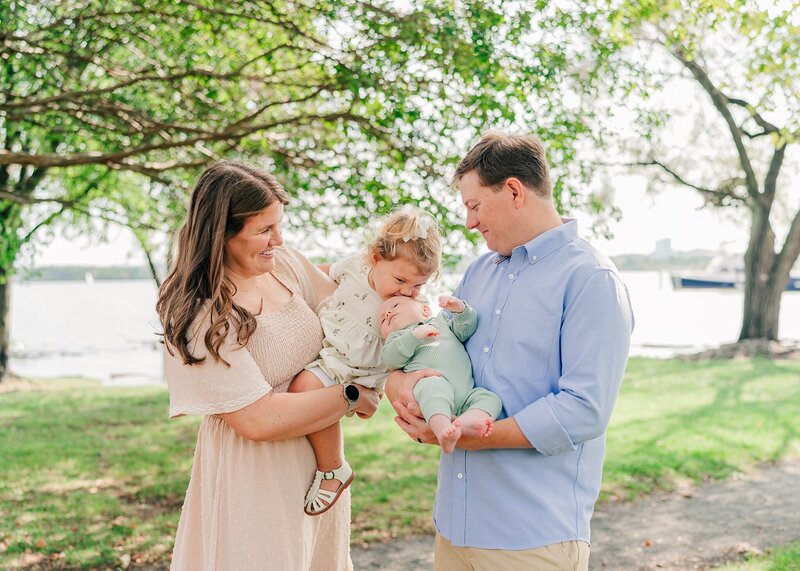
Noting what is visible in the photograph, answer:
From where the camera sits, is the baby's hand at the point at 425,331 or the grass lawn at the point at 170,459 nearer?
the baby's hand at the point at 425,331

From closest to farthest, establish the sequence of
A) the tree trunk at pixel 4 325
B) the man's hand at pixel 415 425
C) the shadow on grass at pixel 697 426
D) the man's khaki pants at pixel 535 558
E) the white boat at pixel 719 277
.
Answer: the man's khaki pants at pixel 535 558, the man's hand at pixel 415 425, the shadow on grass at pixel 697 426, the tree trunk at pixel 4 325, the white boat at pixel 719 277

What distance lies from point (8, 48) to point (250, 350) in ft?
15.5

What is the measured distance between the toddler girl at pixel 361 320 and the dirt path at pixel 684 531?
288 cm

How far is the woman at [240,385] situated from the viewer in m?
2.62

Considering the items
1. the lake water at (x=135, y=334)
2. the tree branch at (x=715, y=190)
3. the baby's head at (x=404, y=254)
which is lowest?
the lake water at (x=135, y=334)

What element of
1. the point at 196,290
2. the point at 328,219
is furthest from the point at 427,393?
the point at 328,219

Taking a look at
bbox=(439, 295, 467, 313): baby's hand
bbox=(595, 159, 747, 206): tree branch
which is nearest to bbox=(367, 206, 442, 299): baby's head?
bbox=(439, 295, 467, 313): baby's hand

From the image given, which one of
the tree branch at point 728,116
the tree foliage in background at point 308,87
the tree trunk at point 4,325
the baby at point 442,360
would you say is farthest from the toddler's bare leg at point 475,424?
the tree branch at point 728,116

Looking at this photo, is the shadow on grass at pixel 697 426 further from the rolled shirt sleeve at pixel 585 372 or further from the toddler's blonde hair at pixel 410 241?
the rolled shirt sleeve at pixel 585 372

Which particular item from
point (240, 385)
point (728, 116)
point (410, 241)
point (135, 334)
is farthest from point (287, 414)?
point (135, 334)

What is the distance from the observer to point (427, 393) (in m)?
2.51

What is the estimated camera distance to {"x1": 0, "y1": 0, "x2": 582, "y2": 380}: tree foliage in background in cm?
547

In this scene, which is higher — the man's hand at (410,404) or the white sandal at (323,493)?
the man's hand at (410,404)

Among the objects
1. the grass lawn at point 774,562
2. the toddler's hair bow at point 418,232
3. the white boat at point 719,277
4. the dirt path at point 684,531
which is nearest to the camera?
the toddler's hair bow at point 418,232
